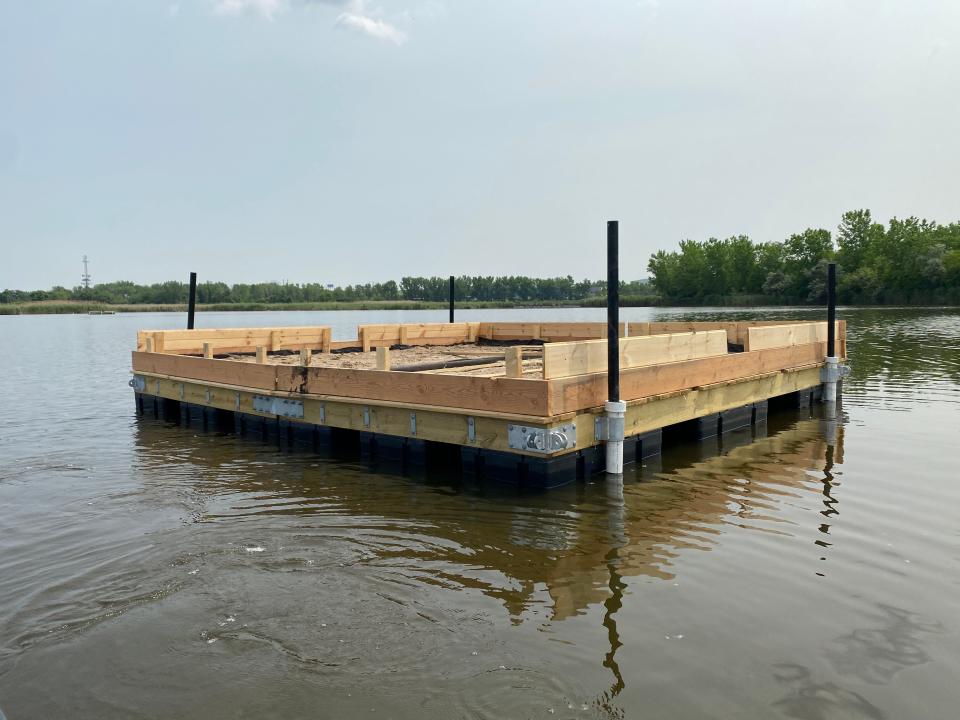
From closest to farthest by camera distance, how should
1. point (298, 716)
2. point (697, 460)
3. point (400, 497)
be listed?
point (298, 716)
point (400, 497)
point (697, 460)

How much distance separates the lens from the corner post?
370 inches

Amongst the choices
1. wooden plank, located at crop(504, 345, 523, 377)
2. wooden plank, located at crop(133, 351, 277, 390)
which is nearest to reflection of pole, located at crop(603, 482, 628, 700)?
wooden plank, located at crop(504, 345, 523, 377)

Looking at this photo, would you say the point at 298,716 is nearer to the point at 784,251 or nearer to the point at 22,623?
the point at 22,623

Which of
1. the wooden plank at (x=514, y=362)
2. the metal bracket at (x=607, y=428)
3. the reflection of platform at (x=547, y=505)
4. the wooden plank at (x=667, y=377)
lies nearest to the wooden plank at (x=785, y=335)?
the wooden plank at (x=667, y=377)

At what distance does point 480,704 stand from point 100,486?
7.92 metres

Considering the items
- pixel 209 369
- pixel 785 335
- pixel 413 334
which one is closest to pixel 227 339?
pixel 209 369

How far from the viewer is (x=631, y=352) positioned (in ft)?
33.9

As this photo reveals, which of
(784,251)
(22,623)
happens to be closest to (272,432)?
A: (22,623)

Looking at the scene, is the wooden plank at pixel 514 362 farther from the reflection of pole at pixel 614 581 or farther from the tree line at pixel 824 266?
the tree line at pixel 824 266

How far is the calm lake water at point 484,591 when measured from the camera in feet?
15.2

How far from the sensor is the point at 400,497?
30.7 ft

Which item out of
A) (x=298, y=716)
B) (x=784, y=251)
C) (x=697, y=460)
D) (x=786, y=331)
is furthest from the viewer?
(x=784, y=251)

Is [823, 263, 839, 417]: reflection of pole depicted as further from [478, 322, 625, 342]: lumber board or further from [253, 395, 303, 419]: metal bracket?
[253, 395, 303, 419]: metal bracket

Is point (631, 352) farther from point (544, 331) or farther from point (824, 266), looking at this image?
point (824, 266)
